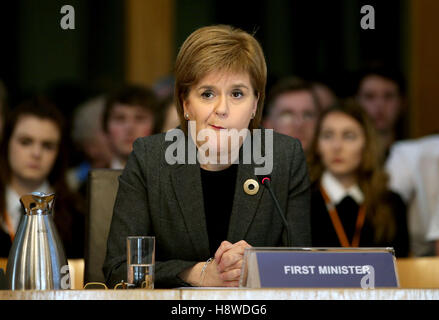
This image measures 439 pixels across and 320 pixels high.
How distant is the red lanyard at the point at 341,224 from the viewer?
128 inches

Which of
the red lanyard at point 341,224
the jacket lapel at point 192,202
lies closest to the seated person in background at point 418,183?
the red lanyard at point 341,224

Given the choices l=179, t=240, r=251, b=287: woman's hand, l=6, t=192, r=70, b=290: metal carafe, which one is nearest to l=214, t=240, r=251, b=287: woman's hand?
l=179, t=240, r=251, b=287: woman's hand

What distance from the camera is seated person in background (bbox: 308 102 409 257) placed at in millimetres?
3285

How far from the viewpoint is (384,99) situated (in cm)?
424

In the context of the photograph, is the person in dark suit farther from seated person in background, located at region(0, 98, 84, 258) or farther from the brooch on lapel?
seated person in background, located at region(0, 98, 84, 258)

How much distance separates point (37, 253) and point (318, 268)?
599 mm

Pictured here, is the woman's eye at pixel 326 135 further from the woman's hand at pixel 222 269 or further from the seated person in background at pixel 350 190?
the woman's hand at pixel 222 269

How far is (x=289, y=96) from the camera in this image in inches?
158

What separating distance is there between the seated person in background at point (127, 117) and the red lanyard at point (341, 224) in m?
0.99

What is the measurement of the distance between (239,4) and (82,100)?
1.44m

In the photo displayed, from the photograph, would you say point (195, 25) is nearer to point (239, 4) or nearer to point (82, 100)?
point (239, 4)

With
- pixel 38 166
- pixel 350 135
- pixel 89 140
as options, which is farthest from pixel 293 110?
pixel 38 166

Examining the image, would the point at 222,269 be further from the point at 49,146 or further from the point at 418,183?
the point at 418,183
